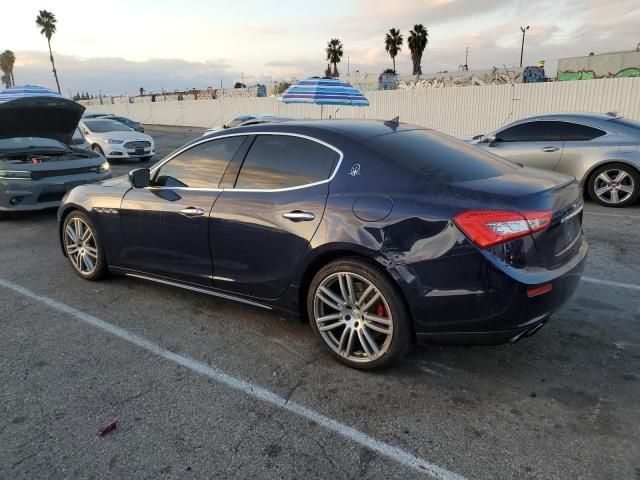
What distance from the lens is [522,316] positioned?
9.26ft

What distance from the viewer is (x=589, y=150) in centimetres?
815

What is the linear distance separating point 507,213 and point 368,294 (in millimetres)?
949

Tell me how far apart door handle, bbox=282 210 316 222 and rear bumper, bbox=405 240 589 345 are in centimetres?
84

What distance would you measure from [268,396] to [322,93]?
36.1 ft

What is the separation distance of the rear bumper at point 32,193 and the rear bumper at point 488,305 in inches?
265

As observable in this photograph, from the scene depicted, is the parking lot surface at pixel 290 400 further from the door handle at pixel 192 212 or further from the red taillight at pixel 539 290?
the door handle at pixel 192 212

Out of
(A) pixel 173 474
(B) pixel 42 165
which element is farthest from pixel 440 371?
(B) pixel 42 165

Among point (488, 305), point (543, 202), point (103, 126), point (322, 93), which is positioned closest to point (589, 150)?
point (543, 202)

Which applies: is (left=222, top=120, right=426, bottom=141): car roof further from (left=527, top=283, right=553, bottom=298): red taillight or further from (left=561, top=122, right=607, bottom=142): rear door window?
(left=561, top=122, right=607, bottom=142): rear door window

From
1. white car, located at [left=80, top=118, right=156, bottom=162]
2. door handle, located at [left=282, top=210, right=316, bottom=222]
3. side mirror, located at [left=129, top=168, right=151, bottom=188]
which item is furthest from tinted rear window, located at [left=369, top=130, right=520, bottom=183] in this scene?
white car, located at [left=80, top=118, right=156, bottom=162]

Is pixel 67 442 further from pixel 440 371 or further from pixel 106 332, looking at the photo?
pixel 440 371

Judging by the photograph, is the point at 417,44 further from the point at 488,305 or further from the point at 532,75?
the point at 488,305

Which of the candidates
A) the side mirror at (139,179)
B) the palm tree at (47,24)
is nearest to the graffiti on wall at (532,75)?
the side mirror at (139,179)

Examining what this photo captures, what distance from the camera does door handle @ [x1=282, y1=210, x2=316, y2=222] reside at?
3.33 m
